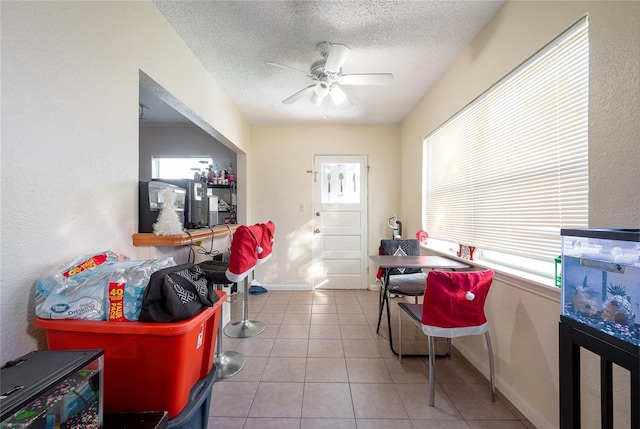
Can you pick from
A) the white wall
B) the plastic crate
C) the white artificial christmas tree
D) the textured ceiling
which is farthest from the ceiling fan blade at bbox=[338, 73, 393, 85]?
the plastic crate

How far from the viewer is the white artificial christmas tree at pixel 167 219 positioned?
1583mm

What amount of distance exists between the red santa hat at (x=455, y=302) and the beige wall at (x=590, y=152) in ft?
0.83

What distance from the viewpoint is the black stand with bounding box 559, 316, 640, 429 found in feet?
2.37

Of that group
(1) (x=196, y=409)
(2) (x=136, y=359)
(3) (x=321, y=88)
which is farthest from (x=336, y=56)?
(1) (x=196, y=409)

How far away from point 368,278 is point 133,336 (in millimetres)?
3546

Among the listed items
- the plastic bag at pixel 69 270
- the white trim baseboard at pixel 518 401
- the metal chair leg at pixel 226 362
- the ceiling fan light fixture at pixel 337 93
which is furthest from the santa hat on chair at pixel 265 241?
the white trim baseboard at pixel 518 401

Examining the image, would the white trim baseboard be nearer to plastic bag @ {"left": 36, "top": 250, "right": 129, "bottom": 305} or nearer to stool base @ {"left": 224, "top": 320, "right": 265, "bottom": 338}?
stool base @ {"left": 224, "top": 320, "right": 265, "bottom": 338}

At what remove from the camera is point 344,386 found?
1.81 meters

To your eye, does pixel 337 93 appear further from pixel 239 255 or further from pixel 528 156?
pixel 239 255

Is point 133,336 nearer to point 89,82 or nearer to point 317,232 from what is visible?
point 89,82

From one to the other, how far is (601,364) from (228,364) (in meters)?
2.20

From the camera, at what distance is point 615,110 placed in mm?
1075


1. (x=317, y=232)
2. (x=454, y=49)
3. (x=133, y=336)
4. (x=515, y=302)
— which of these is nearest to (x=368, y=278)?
(x=317, y=232)

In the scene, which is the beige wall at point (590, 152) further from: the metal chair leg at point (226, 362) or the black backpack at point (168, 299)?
the metal chair leg at point (226, 362)
